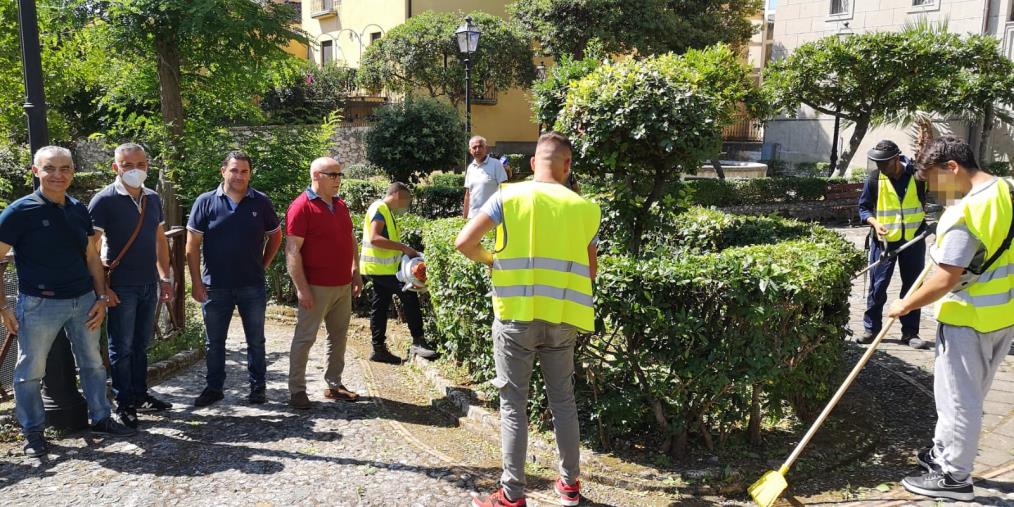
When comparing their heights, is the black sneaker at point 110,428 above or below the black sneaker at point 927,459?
below

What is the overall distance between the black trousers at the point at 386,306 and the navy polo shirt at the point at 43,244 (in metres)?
2.60

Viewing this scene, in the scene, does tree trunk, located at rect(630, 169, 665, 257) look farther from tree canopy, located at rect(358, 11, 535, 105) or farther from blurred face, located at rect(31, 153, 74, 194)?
tree canopy, located at rect(358, 11, 535, 105)

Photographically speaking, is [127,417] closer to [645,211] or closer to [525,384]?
[525,384]

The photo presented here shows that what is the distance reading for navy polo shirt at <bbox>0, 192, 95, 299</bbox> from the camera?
4051mm

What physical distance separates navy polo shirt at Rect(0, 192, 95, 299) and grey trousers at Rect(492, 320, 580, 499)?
253 centimetres

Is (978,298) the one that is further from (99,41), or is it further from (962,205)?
(99,41)

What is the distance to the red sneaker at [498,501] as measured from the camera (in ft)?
11.8

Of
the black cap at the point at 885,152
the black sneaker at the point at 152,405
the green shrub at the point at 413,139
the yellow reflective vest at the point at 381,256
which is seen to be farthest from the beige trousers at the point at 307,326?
A: the green shrub at the point at 413,139

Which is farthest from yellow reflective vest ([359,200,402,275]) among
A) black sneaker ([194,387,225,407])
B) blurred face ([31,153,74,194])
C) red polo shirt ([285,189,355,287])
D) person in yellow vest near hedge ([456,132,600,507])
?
person in yellow vest near hedge ([456,132,600,507])

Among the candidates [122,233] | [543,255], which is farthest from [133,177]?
[543,255]

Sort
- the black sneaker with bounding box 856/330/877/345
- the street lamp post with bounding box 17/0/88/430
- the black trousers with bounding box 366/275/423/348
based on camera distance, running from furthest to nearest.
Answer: the black sneaker with bounding box 856/330/877/345
the black trousers with bounding box 366/275/423/348
the street lamp post with bounding box 17/0/88/430

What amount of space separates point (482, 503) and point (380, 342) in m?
3.06

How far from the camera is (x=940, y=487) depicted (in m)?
3.82

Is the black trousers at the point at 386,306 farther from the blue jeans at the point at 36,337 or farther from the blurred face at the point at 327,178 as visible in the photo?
the blue jeans at the point at 36,337
